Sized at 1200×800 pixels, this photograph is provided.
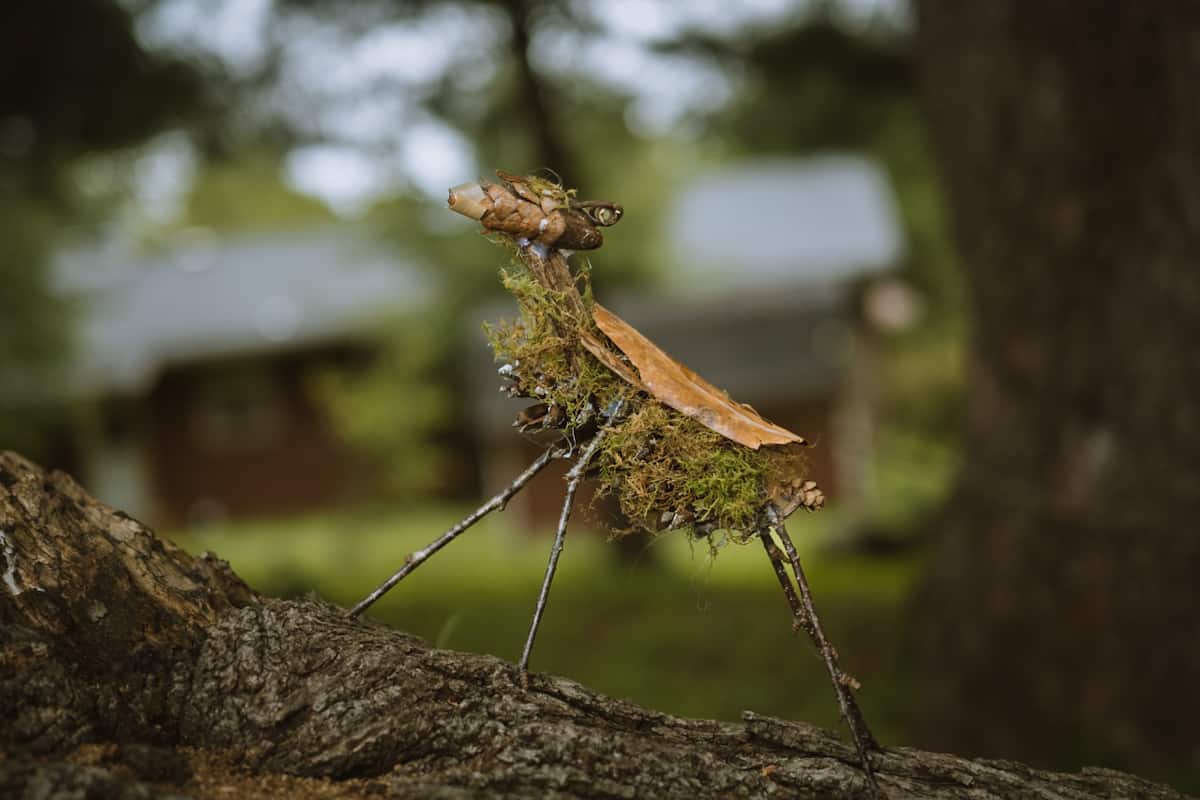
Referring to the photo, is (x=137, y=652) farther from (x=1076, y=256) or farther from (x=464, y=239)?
(x=464, y=239)

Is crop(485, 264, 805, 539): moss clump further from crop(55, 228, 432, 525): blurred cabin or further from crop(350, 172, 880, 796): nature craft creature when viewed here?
crop(55, 228, 432, 525): blurred cabin

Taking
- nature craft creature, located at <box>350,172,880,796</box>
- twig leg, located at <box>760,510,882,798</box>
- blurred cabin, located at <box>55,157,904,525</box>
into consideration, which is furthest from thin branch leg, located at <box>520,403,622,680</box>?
blurred cabin, located at <box>55,157,904,525</box>

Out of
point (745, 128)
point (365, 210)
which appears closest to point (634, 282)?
point (365, 210)

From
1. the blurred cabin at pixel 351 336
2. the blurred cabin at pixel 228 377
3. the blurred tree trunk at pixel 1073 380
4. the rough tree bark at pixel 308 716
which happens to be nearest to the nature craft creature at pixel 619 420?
the rough tree bark at pixel 308 716

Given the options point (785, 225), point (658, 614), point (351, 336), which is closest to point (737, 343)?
point (785, 225)

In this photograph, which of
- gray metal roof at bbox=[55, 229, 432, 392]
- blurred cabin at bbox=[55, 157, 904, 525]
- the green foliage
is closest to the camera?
blurred cabin at bbox=[55, 157, 904, 525]
